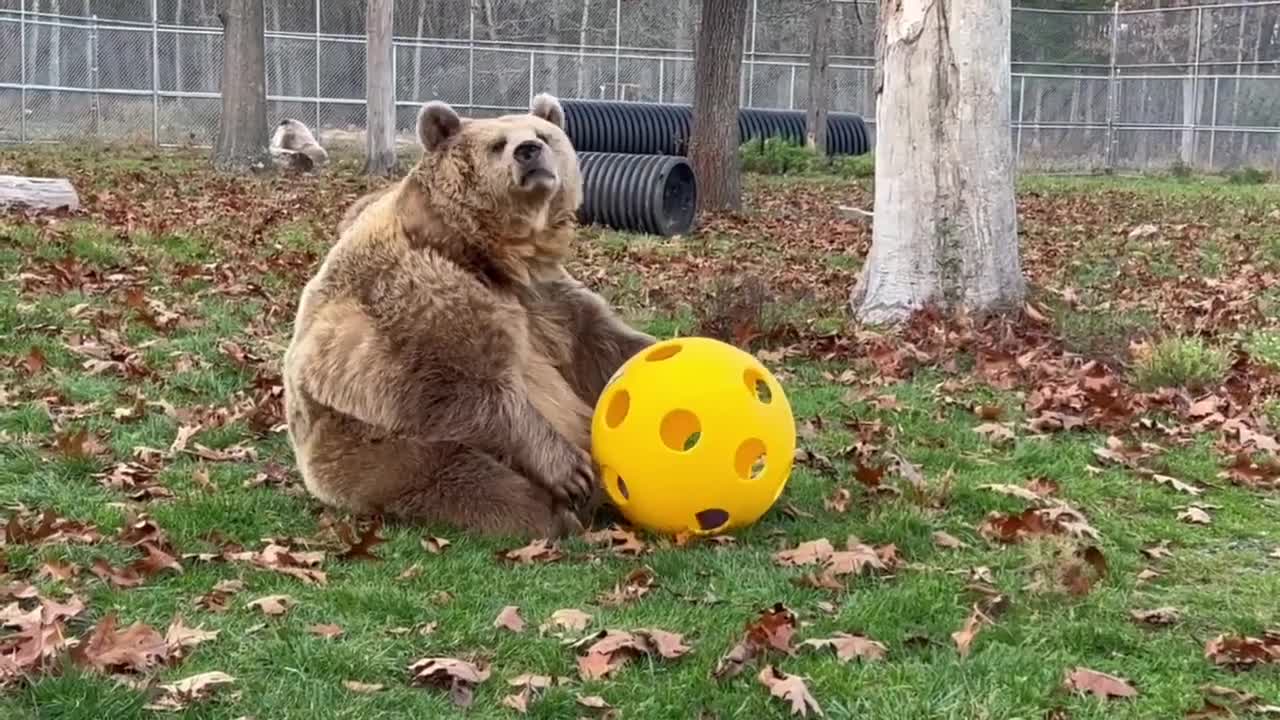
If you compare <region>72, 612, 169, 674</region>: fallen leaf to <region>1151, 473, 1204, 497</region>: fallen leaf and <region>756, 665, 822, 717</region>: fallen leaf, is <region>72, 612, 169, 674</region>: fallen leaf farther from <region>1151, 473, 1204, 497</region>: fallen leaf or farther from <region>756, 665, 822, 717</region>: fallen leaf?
<region>1151, 473, 1204, 497</region>: fallen leaf

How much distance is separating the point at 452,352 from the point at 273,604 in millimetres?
1149

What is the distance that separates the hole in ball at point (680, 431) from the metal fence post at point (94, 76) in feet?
82.7

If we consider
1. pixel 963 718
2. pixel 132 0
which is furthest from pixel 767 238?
pixel 132 0

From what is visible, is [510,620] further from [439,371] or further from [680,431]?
[439,371]

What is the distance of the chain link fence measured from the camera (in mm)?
27672

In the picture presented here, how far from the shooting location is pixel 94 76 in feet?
90.9

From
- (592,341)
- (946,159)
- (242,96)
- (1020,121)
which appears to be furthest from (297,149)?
(592,341)

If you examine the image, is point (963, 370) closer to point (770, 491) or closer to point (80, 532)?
point (770, 491)

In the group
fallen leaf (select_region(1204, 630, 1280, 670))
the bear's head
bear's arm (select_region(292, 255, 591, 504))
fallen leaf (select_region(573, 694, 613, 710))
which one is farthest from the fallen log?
fallen leaf (select_region(1204, 630, 1280, 670))

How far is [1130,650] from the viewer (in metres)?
4.05

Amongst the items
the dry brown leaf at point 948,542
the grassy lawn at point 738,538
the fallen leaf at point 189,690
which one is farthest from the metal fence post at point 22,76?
the fallen leaf at point 189,690

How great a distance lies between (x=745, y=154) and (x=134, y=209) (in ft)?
43.2

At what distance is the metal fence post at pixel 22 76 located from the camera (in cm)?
2620

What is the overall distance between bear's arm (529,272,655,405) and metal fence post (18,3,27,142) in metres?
23.6
